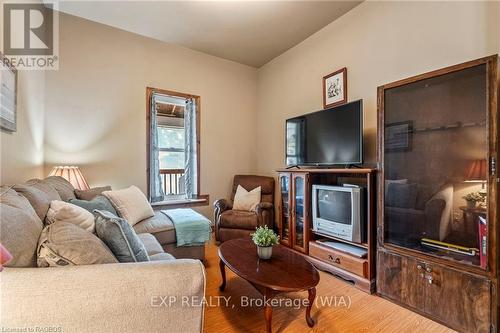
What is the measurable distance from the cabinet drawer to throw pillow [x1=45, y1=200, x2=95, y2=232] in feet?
6.99

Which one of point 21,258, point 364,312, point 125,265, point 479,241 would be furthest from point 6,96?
point 479,241

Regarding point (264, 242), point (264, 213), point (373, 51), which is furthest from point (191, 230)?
point (373, 51)

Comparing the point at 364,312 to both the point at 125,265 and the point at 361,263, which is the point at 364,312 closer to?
the point at 361,263

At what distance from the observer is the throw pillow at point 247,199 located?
11.6 feet

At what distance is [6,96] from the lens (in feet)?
5.85

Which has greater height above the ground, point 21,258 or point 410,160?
point 410,160

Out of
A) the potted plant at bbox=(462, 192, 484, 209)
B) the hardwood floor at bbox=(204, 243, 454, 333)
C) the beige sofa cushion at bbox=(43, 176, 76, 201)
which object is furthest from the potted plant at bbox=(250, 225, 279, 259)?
the beige sofa cushion at bbox=(43, 176, 76, 201)

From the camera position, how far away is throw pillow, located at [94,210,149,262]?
123 centimetres

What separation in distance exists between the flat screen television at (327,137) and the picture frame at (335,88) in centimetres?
28

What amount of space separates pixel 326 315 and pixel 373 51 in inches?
100

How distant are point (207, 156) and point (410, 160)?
2.80 meters

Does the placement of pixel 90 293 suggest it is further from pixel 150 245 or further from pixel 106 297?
pixel 150 245

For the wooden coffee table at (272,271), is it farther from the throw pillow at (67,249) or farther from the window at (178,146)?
the window at (178,146)

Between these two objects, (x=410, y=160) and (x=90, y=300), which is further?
(x=410, y=160)
